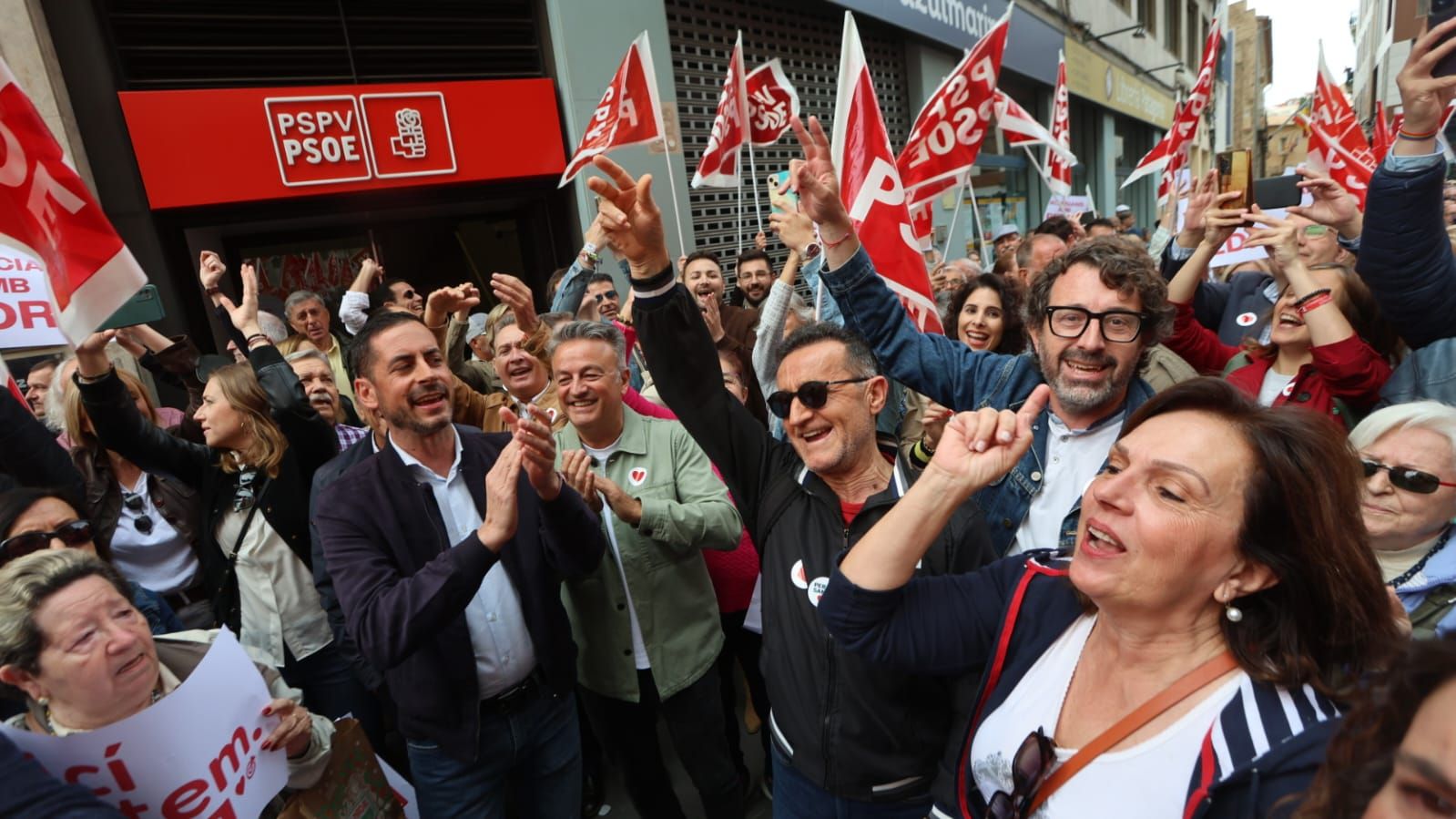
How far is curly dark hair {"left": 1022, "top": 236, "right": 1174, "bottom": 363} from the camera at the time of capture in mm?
1967

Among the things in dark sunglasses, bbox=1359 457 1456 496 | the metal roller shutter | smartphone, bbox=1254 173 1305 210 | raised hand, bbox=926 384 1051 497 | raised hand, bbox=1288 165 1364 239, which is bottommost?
dark sunglasses, bbox=1359 457 1456 496

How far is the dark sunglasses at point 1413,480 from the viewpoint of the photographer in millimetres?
1725

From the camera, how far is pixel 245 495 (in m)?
2.68

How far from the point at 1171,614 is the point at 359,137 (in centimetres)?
665

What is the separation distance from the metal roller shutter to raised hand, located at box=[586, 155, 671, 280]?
19.0ft

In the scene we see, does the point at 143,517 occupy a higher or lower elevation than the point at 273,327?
lower

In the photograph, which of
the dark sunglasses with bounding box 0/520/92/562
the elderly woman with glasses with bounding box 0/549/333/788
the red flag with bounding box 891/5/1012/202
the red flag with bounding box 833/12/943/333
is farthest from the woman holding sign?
the dark sunglasses with bounding box 0/520/92/562

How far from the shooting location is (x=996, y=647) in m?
1.38

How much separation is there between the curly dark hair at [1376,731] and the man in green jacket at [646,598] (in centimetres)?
170

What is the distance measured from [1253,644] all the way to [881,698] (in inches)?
30.6

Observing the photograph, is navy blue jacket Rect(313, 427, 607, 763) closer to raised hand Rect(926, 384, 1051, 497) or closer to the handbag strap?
raised hand Rect(926, 384, 1051, 497)

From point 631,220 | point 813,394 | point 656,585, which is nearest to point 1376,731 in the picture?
point 813,394

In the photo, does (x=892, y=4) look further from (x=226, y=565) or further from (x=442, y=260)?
(x=226, y=565)

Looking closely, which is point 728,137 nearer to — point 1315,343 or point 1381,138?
point 1315,343
